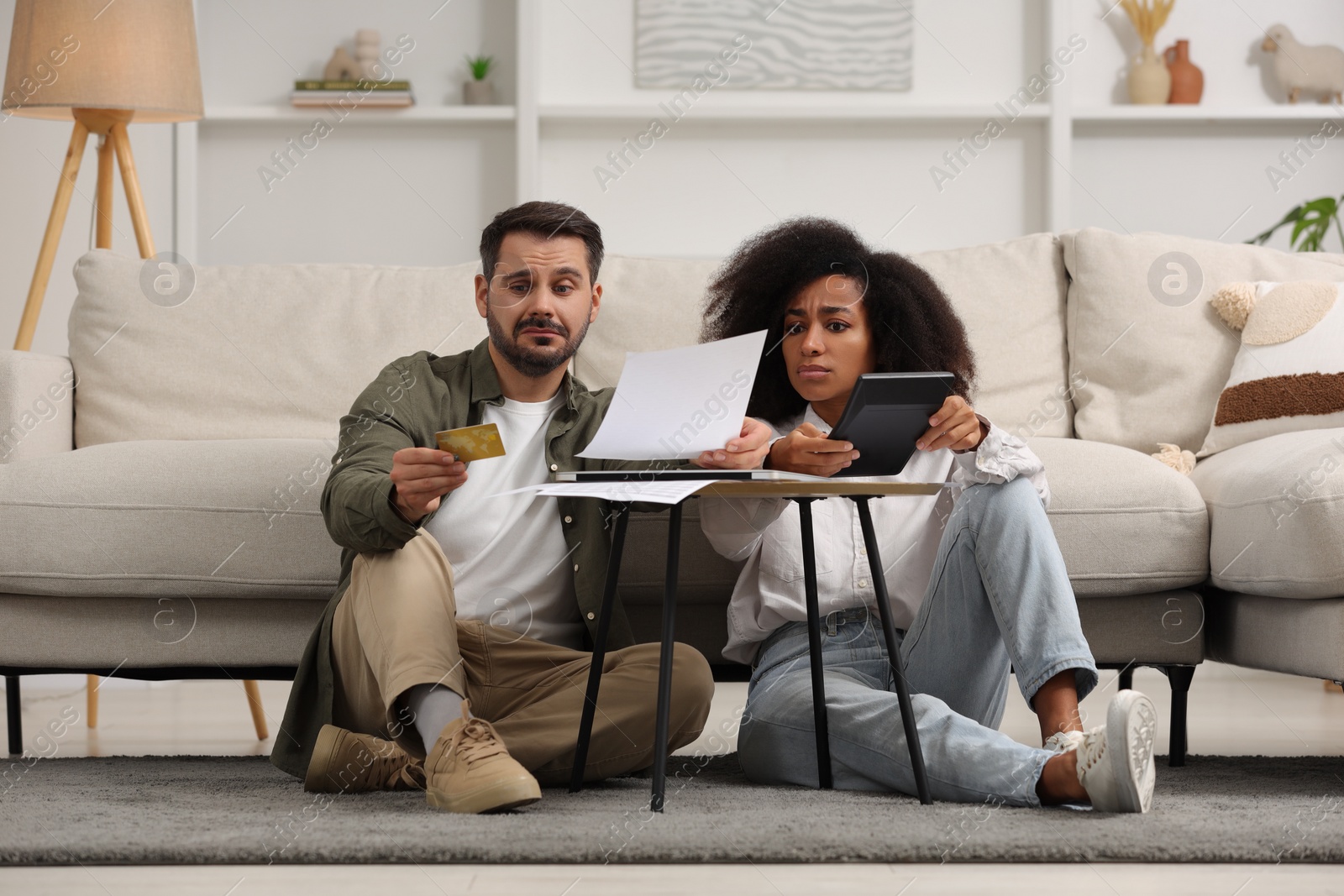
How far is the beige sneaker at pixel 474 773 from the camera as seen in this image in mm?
1283

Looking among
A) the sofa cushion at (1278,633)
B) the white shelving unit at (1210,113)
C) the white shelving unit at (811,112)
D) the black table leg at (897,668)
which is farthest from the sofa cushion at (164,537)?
the white shelving unit at (1210,113)

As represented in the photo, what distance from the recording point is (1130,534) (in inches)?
68.7

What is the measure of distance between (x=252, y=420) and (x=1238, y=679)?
2418 millimetres

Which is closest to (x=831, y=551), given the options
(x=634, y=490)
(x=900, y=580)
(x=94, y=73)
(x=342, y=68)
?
(x=900, y=580)

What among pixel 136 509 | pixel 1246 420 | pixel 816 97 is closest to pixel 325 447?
pixel 136 509

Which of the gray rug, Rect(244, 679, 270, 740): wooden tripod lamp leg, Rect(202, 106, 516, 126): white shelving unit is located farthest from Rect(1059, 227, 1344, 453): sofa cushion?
Rect(202, 106, 516, 126): white shelving unit

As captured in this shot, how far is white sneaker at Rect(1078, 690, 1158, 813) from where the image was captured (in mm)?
1206

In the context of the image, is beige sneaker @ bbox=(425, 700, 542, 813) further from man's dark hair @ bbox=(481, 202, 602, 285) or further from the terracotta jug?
the terracotta jug

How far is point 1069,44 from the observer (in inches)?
138

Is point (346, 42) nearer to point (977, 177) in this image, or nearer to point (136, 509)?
point (977, 177)

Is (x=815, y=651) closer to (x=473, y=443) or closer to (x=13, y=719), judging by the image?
(x=473, y=443)

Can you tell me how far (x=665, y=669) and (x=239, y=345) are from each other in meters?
1.31

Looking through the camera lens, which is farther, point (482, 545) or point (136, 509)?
point (136, 509)

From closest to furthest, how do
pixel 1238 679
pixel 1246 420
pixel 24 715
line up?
pixel 1246 420 → pixel 24 715 → pixel 1238 679
